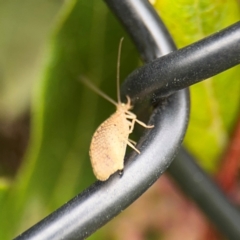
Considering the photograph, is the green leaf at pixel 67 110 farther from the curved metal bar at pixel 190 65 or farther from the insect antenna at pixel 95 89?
the curved metal bar at pixel 190 65

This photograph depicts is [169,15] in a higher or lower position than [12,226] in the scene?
higher

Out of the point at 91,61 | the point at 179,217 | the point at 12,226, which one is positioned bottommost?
the point at 179,217

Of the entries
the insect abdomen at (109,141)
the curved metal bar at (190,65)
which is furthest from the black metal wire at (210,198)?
the curved metal bar at (190,65)

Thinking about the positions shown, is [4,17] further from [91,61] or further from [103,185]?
[103,185]

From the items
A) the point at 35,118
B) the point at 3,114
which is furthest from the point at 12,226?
the point at 3,114

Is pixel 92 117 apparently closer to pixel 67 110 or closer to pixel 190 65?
pixel 67 110
